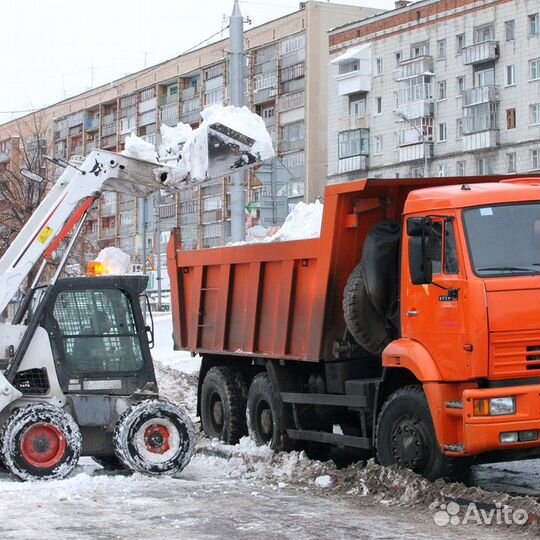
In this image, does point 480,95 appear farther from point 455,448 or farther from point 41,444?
point 455,448

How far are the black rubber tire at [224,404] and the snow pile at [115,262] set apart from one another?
9.08ft

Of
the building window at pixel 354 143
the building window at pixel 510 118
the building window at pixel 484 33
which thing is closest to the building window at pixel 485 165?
the building window at pixel 510 118

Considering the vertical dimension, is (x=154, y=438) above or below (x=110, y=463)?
above

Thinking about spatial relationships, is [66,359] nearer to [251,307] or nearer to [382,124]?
[251,307]

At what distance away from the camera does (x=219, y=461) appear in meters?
14.0

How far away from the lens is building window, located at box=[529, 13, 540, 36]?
51.8 m

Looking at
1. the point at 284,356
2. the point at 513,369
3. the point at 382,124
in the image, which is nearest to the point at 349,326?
the point at 284,356

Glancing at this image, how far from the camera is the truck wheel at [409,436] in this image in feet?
35.8

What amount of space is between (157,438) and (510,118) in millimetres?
42994

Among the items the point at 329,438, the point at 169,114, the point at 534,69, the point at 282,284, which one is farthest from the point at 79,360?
the point at 169,114

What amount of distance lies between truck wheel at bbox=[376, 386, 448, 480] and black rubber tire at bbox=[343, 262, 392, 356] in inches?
33.9

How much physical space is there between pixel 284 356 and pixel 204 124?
2557 millimetres

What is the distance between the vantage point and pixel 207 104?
7550 cm

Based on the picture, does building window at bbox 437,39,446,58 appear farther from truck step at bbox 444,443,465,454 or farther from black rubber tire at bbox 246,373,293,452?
truck step at bbox 444,443,465,454
